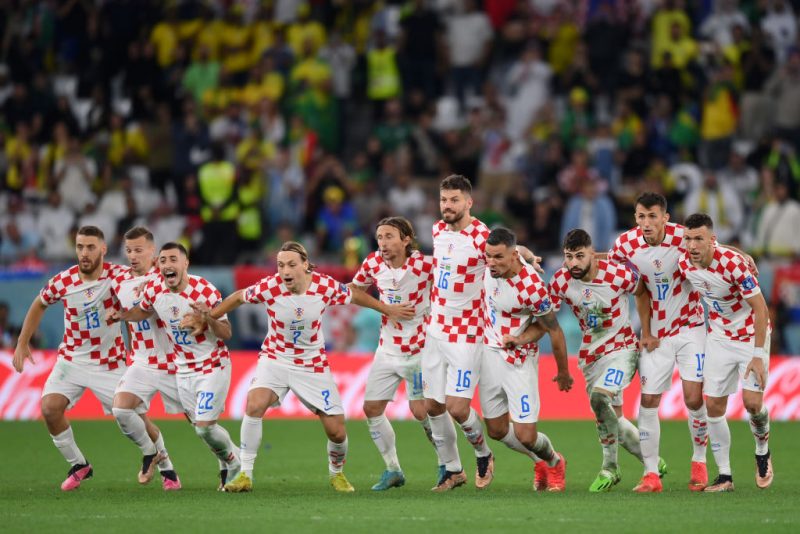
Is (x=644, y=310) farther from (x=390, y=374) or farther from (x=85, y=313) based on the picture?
(x=85, y=313)

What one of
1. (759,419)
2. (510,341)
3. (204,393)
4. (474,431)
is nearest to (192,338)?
(204,393)

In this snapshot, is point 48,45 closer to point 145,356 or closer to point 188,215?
point 188,215

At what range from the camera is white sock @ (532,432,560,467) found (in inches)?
492

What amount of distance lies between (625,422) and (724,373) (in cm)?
102

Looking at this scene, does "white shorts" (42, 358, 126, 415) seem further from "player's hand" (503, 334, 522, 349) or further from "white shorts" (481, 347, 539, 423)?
"player's hand" (503, 334, 522, 349)

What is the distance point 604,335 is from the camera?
12.7 m

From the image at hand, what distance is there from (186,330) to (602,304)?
3772 mm

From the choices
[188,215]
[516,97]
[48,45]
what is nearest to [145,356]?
[188,215]

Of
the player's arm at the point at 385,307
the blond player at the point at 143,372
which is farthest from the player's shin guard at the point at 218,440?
the player's arm at the point at 385,307

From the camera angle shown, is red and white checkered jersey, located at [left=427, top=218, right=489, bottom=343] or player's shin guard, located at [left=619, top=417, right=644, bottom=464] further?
player's shin guard, located at [left=619, top=417, right=644, bottom=464]

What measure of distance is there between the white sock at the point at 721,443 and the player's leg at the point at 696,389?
15 centimetres

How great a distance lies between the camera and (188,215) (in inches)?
929

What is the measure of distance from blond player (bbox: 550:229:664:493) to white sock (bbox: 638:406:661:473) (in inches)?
8.8

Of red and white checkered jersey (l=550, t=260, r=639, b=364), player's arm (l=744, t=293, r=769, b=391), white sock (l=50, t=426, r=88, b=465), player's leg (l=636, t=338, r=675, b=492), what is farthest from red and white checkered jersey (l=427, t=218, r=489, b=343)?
white sock (l=50, t=426, r=88, b=465)
